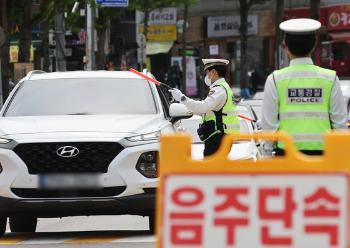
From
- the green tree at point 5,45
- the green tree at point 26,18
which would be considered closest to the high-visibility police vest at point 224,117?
the green tree at point 5,45

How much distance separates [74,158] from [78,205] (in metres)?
0.43

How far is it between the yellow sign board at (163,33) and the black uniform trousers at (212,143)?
5444 centimetres

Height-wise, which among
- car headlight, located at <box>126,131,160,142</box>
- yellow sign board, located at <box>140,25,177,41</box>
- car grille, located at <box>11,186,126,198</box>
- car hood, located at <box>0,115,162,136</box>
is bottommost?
yellow sign board, located at <box>140,25,177,41</box>

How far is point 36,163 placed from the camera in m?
10.2

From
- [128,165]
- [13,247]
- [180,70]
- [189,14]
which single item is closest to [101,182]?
[128,165]

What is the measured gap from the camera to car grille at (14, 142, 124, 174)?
33.3ft

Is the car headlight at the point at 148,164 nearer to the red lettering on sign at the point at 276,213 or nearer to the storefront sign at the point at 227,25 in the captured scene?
the red lettering on sign at the point at 276,213

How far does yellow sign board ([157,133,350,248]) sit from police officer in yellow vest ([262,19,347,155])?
5.76 ft

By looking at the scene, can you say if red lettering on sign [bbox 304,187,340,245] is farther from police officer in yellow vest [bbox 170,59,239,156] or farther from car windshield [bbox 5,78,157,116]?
police officer in yellow vest [bbox 170,59,239,156]

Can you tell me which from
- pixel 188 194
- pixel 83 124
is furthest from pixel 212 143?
pixel 188 194

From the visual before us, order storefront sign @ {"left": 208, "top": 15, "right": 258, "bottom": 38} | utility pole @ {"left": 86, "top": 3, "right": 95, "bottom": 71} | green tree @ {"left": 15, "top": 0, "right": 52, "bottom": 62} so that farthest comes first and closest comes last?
storefront sign @ {"left": 208, "top": 15, "right": 258, "bottom": 38}, utility pole @ {"left": 86, "top": 3, "right": 95, "bottom": 71}, green tree @ {"left": 15, "top": 0, "right": 52, "bottom": 62}

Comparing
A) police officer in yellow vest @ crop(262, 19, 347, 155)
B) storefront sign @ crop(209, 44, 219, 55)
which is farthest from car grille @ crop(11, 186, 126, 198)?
storefront sign @ crop(209, 44, 219, 55)

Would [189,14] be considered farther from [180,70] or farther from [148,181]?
[148,181]

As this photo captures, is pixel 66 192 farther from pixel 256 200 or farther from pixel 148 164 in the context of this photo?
pixel 256 200
